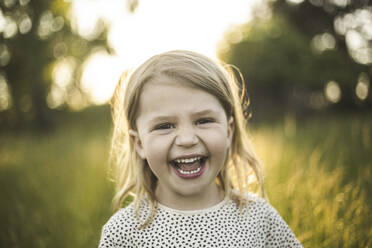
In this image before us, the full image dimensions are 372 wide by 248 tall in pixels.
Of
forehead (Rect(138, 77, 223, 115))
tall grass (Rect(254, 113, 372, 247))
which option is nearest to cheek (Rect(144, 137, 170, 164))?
forehead (Rect(138, 77, 223, 115))

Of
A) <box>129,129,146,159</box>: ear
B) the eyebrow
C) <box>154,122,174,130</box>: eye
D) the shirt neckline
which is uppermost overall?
the eyebrow

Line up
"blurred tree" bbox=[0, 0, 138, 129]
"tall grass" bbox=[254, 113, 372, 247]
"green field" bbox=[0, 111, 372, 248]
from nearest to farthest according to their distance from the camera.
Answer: "tall grass" bbox=[254, 113, 372, 247]
"green field" bbox=[0, 111, 372, 248]
"blurred tree" bbox=[0, 0, 138, 129]

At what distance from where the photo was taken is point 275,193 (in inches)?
98.7

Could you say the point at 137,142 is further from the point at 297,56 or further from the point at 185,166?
the point at 297,56

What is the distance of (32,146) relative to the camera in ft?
21.1

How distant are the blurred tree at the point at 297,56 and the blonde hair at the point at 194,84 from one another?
1192 centimetres

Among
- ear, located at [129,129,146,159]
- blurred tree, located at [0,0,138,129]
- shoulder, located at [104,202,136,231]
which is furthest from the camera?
blurred tree, located at [0,0,138,129]

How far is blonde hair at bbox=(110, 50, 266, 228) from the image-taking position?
4.72ft

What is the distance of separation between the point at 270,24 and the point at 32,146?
39.8 feet

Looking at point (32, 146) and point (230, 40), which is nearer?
point (32, 146)

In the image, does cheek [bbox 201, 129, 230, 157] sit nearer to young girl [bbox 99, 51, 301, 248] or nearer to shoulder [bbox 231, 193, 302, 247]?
young girl [bbox 99, 51, 301, 248]

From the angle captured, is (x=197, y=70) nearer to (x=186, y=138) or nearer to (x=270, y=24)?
(x=186, y=138)

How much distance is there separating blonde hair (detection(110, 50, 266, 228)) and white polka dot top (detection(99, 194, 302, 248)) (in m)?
0.06

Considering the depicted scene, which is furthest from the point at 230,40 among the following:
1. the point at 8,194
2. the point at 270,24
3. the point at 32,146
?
the point at 8,194
